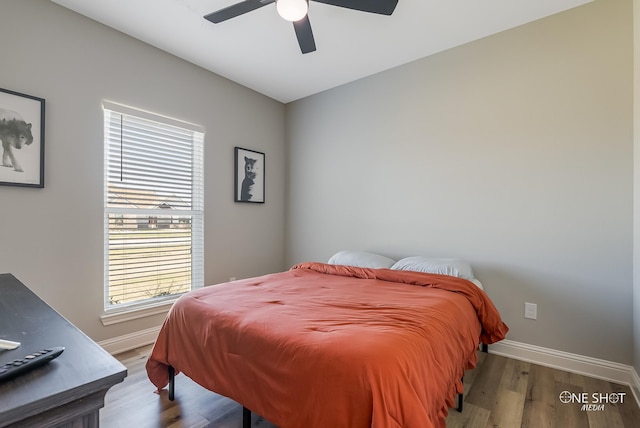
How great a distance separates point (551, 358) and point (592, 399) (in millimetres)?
440

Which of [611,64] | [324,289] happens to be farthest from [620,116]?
[324,289]

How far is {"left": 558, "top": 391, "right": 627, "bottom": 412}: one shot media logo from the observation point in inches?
71.2

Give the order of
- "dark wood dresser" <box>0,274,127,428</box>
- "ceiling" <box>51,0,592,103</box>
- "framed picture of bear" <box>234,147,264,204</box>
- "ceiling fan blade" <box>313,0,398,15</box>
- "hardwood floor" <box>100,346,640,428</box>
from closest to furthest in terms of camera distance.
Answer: "dark wood dresser" <box>0,274,127,428</box> < "hardwood floor" <box>100,346,640,428</box> < "ceiling fan blade" <box>313,0,398,15</box> < "ceiling" <box>51,0,592,103</box> < "framed picture of bear" <box>234,147,264,204</box>

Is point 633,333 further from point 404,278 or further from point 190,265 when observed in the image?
point 190,265

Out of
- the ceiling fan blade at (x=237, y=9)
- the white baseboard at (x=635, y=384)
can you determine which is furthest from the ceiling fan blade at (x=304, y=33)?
the white baseboard at (x=635, y=384)

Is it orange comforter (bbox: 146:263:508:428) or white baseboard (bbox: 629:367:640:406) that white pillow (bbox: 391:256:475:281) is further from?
white baseboard (bbox: 629:367:640:406)

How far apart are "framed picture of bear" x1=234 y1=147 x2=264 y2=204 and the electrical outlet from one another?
2.86 meters

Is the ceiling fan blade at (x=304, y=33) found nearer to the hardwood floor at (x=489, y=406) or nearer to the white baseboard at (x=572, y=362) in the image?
the hardwood floor at (x=489, y=406)

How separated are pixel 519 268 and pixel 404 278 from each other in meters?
0.98

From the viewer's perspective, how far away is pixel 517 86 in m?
2.46

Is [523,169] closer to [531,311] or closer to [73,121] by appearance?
[531,311]

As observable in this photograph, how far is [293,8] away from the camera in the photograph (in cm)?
174

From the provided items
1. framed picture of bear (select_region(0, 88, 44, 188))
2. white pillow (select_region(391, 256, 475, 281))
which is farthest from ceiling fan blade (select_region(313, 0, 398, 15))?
framed picture of bear (select_region(0, 88, 44, 188))

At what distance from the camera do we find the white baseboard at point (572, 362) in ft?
6.67
